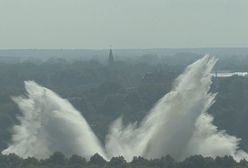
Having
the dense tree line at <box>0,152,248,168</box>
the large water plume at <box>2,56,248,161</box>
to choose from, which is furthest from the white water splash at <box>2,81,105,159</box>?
the dense tree line at <box>0,152,248,168</box>

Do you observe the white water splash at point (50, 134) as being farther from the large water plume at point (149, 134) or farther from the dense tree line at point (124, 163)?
the dense tree line at point (124, 163)

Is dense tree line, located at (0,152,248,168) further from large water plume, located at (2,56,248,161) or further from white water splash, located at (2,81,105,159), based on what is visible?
white water splash, located at (2,81,105,159)

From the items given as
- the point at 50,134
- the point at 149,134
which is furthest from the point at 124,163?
the point at 50,134

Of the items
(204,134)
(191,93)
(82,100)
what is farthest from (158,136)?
(82,100)

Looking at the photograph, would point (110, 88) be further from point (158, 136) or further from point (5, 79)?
point (158, 136)

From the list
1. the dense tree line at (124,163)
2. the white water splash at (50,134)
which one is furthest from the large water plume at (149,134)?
the dense tree line at (124,163)

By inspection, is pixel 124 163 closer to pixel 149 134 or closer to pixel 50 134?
pixel 149 134
